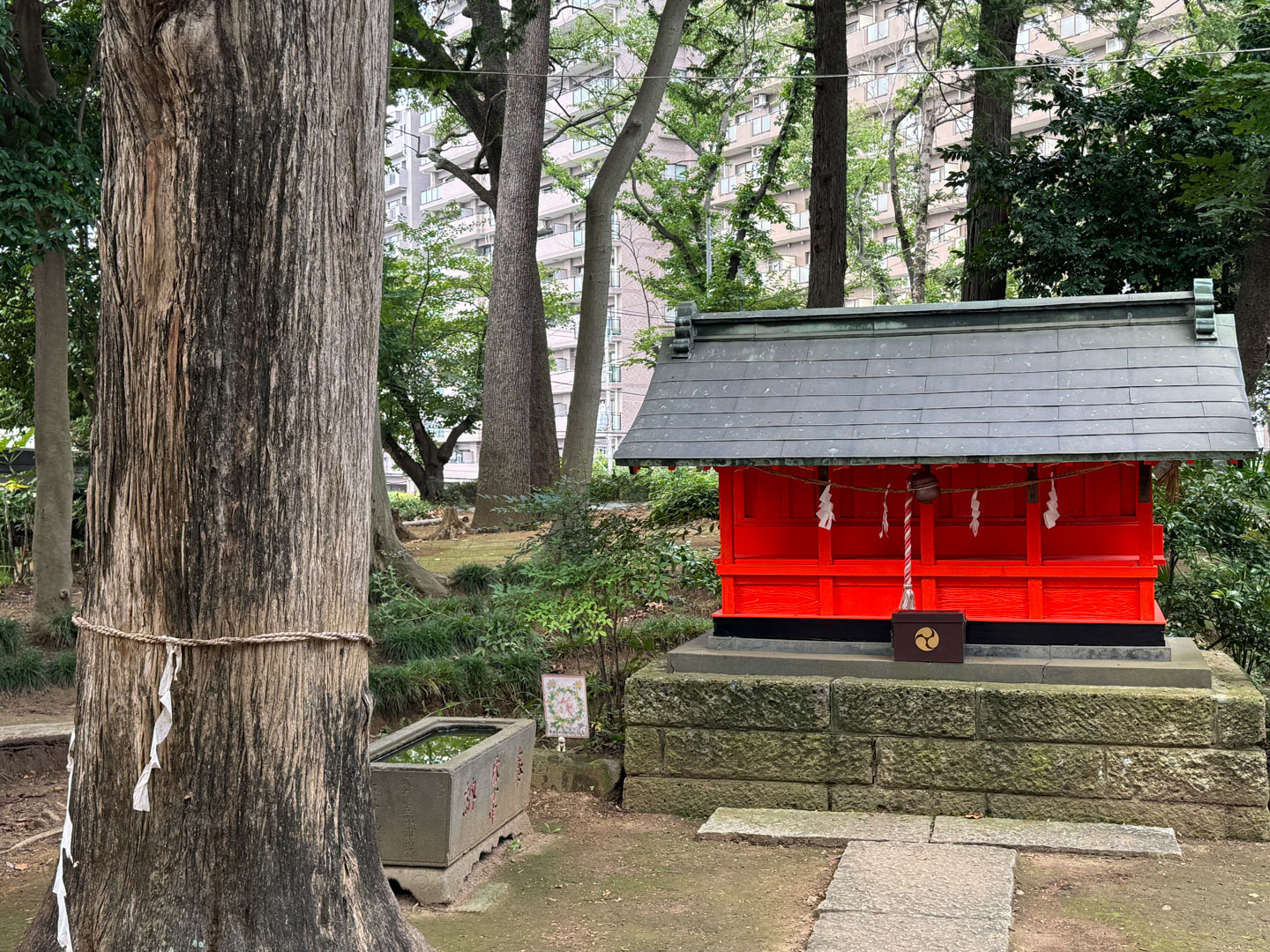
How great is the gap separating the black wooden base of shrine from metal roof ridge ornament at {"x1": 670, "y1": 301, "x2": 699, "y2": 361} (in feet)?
6.38

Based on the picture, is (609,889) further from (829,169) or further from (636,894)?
(829,169)

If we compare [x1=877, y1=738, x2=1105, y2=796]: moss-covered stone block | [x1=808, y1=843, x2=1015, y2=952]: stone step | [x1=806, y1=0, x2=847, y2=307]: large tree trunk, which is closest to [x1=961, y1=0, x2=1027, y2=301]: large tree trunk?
[x1=806, y1=0, x2=847, y2=307]: large tree trunk

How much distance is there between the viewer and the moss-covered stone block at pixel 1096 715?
633 cm

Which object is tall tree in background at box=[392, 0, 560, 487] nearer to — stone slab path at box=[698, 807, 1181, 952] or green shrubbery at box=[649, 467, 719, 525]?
green shrubbery at box=[649, 467, 719, 525]

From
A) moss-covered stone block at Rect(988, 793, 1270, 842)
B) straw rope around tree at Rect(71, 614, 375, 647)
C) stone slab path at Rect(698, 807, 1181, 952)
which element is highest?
straw rope around tree at Rect(71, 614, 375, 647)

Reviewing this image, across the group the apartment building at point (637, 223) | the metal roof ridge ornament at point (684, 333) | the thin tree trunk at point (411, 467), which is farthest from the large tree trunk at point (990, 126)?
the apartment building at point (637, 223)

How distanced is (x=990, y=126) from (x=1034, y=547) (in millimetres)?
9619

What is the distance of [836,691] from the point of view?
6.93m

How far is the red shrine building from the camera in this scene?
21.9 feet

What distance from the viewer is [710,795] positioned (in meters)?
7.16

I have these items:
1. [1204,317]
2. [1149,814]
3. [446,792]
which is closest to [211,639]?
[446,792]

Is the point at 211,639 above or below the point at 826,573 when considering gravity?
above

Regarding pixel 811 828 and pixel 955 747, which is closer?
pixel 811 828

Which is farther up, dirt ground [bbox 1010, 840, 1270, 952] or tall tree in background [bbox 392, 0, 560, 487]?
tall tree in background [bbox 392, 0, 560, 487]
